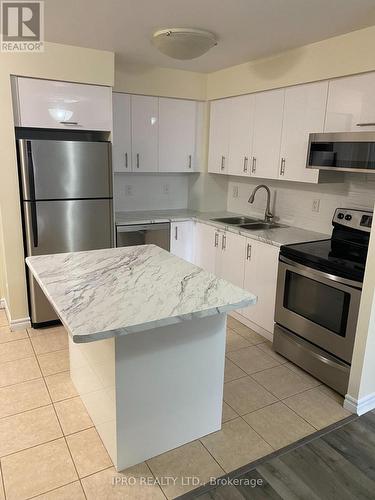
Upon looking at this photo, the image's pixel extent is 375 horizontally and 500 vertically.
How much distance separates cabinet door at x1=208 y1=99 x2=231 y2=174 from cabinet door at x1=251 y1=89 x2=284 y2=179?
439 millimetres

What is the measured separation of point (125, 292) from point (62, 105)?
201cm

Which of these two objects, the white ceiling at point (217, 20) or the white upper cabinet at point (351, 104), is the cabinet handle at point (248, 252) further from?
the white ceiling at point (217, 20)

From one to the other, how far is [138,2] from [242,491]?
8.71ft

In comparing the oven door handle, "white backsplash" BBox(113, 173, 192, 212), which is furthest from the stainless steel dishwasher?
the oven door handle

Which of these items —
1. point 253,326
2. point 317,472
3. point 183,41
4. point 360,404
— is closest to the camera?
point 317,472

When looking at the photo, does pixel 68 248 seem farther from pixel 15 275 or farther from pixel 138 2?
pixel 138 2

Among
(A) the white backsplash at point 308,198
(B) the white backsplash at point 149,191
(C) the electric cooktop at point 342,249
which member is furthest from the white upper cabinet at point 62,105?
(C) the electric cooktop at point 342,249

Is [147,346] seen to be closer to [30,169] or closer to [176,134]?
[30,169]

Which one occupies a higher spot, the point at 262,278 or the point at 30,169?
the point at 30,169

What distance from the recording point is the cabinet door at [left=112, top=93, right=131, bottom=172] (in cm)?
373

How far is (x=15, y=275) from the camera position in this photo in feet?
10.6

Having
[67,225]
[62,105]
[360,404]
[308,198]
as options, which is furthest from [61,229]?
[360,404]

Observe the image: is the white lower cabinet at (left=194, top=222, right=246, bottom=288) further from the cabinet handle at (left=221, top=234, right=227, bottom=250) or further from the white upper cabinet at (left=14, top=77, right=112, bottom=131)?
the white upper cabinet at (left=14, top=77, right=112, bottom=131)

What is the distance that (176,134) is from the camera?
4082 mm
